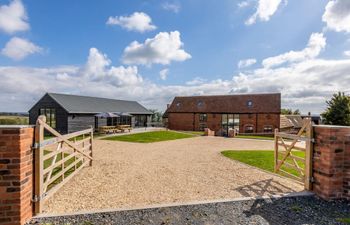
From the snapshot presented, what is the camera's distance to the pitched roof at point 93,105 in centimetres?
2268

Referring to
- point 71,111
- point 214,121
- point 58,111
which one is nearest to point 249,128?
point 214,121

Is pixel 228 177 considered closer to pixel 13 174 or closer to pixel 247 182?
pixel 247 182

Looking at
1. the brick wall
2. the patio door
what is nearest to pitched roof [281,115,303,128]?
the patio door

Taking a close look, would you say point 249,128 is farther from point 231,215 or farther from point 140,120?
point 231,215

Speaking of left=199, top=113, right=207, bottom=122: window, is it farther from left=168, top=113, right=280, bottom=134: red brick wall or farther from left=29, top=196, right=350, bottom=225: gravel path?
left=29, top=196, right=350, bottom=225: gravel path

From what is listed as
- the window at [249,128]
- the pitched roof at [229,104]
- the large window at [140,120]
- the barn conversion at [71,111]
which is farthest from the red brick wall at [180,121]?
the window at [249,128]

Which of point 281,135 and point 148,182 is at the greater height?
point 281,135

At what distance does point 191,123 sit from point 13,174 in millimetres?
29729

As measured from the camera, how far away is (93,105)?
87.5ft

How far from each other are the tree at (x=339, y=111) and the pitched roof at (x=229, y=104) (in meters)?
5.37

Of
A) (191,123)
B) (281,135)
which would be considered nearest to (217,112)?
(191,123)

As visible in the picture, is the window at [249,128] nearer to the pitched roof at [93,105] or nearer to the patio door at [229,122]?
the patio door at [229,122]

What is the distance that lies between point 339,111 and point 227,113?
42.1 feet

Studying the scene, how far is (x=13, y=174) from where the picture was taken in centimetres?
320
